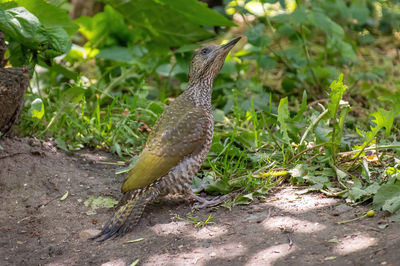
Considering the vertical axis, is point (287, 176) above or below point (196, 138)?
below

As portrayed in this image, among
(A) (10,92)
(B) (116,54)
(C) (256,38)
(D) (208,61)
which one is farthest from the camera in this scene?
(B) (116,54)

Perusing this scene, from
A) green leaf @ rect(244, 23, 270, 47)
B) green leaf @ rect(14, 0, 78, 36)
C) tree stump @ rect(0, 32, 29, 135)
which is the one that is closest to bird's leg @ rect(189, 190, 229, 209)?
tree stump @ rect(0, 32, 29, 135)

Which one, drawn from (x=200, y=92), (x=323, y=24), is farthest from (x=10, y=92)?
(x=323, y=24)

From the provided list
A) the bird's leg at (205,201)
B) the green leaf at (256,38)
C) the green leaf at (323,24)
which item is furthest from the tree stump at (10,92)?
the green leaf at (323,24)

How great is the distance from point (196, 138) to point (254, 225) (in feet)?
3.14


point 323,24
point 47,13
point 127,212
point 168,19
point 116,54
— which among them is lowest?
point 127,212

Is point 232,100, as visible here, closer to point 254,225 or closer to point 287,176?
point 287,176

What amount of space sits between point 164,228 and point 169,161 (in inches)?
22.3

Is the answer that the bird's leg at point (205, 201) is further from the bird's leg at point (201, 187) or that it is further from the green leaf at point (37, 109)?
the green leaf at point (37, 109)

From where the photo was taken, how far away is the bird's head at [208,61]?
4.91 m

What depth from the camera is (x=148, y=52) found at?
6699mm

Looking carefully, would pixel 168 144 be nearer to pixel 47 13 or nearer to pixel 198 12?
pixel 47 13

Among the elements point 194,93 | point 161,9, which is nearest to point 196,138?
point 194,93

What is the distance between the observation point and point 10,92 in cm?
451
